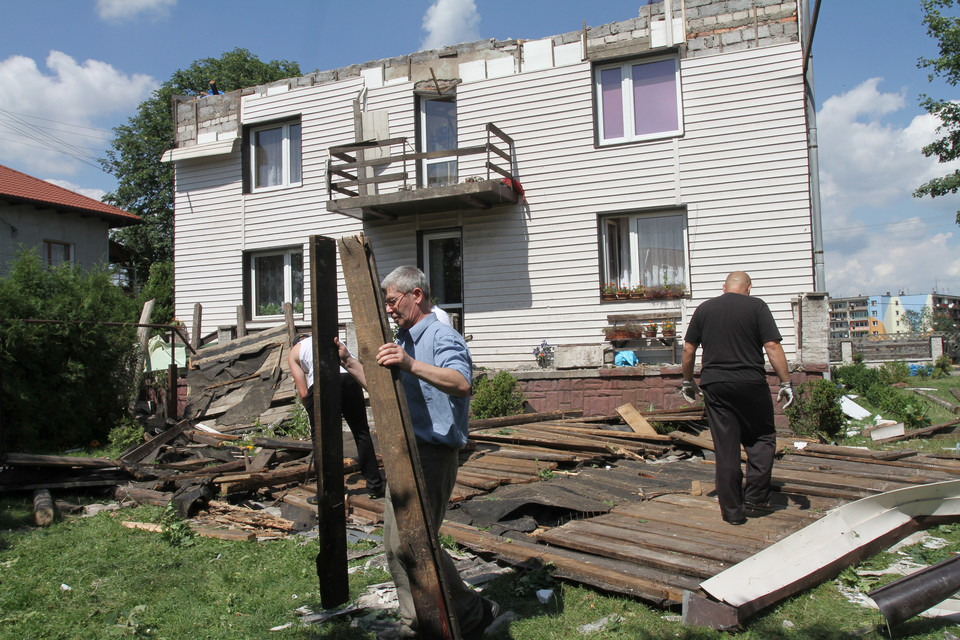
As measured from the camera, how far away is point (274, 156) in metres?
16.5

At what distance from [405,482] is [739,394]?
299 centimetres

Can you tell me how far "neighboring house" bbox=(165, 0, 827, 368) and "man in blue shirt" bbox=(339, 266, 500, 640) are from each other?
29.7ft

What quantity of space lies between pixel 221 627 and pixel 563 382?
8.73 m

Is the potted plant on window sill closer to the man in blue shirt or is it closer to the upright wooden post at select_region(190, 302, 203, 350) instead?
the man in blue shirt

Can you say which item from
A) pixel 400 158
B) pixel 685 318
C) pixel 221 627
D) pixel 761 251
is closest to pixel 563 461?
pixel 221 627

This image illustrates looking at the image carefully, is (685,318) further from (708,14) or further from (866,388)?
(866,388)

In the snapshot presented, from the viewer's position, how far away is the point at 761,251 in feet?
39.5

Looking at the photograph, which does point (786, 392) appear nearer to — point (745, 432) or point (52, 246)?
point (745, 432)

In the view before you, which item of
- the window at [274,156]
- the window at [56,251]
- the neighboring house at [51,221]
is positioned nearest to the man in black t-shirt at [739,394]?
the window at [274,156]

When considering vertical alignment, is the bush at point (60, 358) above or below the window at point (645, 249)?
below

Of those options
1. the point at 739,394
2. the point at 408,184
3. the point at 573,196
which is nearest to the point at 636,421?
the point at 739,394

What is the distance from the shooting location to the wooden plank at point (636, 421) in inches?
363

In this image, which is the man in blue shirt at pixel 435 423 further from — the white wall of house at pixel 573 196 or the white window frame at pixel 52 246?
the white window frame at pixel 52 246

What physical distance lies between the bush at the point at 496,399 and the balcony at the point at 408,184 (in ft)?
11.4
